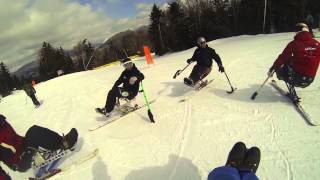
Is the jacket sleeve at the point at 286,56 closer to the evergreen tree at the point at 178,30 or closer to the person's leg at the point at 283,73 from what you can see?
the person's leg at the point at 283,73

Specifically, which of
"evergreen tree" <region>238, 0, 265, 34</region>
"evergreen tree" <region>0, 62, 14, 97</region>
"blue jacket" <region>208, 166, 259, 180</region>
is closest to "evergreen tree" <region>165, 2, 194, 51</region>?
"evergreen tree" <region>238, 0, 265, 34</region>

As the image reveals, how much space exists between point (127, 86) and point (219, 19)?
4633 cm

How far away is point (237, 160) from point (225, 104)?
4.90 meters

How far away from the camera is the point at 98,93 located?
553 inches

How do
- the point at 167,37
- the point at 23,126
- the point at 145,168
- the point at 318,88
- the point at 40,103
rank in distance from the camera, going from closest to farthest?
the point at 145,168 < the point at 318,88 < the point at 23,126 < the point at 40,103 < the point at 167,37

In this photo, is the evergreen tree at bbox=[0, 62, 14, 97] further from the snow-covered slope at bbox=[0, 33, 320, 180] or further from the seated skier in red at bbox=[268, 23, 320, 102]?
the seated skier in red at bbox=[268, 23, 320, 102]

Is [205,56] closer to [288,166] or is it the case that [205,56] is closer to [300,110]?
[300,110]

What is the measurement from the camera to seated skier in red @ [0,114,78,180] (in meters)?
5.80

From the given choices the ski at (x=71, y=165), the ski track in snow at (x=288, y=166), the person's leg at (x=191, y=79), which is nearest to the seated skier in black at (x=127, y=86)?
the person's leg at (x=191, y=79)

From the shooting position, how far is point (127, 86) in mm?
9172

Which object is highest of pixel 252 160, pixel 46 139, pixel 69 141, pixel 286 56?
pixel 286 56

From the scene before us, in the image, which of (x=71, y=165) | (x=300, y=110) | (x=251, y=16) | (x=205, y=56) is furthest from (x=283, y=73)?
(x=251, y=16)

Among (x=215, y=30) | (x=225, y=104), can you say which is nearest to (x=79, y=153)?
(x=225, y=104)

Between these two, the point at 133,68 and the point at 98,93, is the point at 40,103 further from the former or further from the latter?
the point at 133,68
